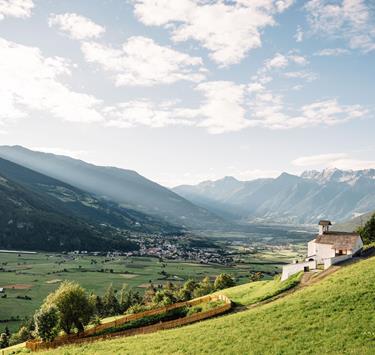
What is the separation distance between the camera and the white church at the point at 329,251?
229ft

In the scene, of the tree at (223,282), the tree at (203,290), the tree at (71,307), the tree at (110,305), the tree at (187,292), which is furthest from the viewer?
the tree at (110,305)

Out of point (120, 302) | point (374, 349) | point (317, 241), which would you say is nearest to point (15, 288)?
point (120, 302)

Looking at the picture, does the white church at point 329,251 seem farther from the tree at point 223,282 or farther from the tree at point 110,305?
the tree at point 110,305

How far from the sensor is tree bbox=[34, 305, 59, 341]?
62.7m

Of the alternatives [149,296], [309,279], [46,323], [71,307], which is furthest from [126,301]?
[309,279]

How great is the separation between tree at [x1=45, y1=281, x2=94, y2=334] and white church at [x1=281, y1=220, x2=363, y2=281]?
3437cm

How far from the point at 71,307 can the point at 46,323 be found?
17.8 feet

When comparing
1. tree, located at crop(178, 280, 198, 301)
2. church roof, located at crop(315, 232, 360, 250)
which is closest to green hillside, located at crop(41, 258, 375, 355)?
church roof, located at crop(315, 232, 360, 250)

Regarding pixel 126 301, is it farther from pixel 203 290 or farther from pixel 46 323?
pixel 46 323

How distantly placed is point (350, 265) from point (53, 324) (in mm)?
47232

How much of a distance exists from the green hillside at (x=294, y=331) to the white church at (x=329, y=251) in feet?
49.5

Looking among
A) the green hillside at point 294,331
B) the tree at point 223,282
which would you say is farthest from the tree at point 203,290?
the green hillside at point 294,331

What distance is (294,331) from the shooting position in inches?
1528

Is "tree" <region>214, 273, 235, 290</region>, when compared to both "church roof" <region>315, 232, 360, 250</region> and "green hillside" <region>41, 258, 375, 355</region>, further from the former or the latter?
"green hillside" <region>41, 258, 375, 355</region>
